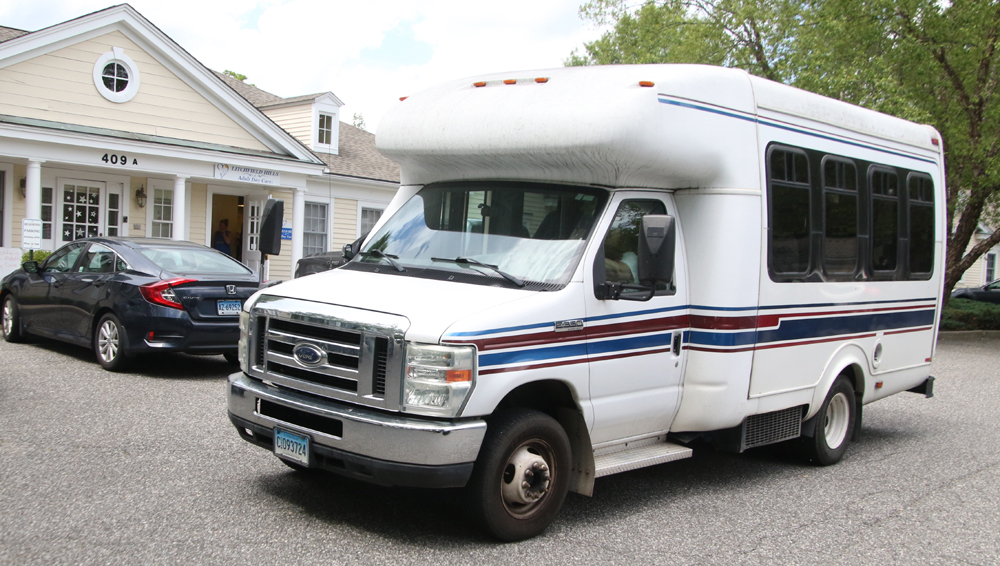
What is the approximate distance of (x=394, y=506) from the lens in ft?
17.8

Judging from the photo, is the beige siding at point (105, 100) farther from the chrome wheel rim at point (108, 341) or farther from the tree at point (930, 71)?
the tree at point (930, 71)

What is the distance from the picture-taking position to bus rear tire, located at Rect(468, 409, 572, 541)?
4.68 metres

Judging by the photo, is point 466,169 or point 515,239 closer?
point 515,239

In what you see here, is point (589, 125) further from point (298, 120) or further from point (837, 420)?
point (298, 120)

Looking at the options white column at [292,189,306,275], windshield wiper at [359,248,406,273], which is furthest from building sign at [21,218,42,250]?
windshield wiper at [359,248,406,273]

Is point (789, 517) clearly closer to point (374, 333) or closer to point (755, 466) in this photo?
point (755, 466)

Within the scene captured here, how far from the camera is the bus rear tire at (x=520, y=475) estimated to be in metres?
4.68

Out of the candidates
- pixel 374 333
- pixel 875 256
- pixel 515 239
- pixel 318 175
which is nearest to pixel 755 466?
pixel 875 256

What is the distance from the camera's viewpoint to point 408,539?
4.84 meters

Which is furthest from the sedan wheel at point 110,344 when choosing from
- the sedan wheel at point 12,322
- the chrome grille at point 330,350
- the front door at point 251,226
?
the front door at point 251,226

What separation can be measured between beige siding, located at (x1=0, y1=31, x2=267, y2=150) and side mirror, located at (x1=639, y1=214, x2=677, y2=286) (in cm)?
1588

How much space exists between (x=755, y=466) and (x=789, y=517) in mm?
1448

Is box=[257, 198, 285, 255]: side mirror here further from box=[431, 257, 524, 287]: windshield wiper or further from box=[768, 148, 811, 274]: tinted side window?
box=[768, 148, 811, 274]: tinted side window

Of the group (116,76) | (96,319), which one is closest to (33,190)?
(116,76)
